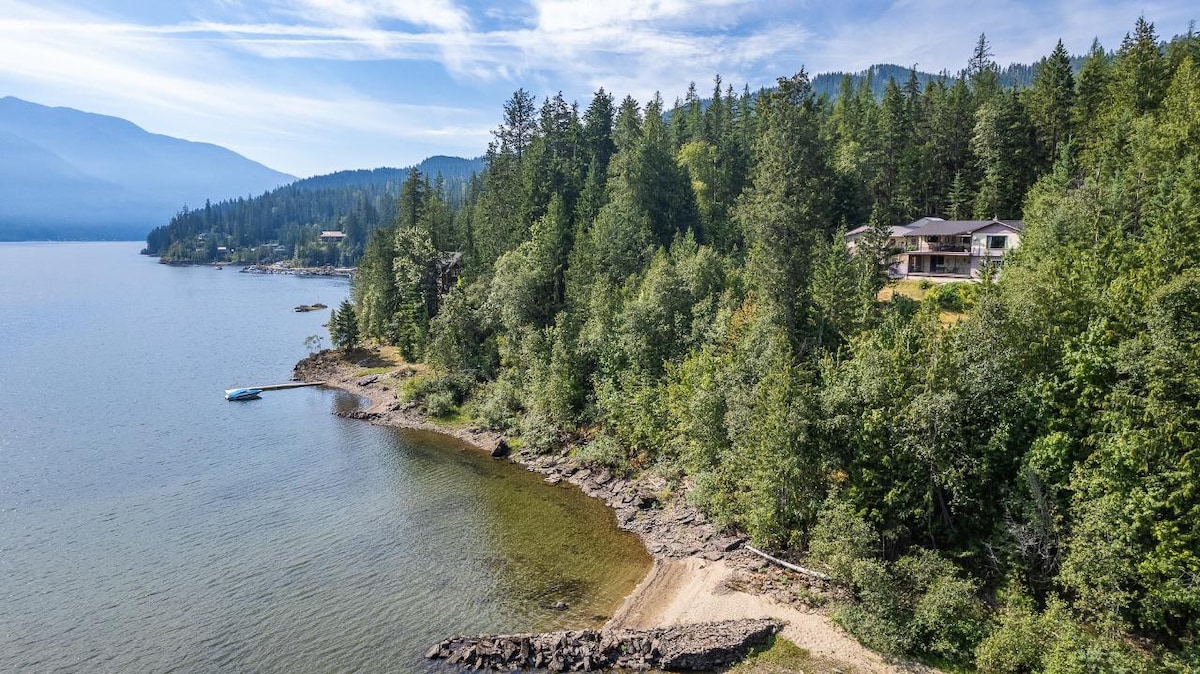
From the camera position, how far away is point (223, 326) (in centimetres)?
12106

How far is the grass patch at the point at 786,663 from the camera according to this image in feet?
87.4

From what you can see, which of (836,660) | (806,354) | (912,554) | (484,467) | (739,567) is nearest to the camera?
(836,660)

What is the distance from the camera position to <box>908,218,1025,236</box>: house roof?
63.9 meters

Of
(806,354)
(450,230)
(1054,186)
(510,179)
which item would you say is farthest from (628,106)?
(806,354)

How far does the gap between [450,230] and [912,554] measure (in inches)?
2931

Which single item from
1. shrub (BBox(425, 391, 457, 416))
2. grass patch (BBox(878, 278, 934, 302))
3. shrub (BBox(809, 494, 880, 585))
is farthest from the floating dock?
grass patch (BBox(878, 278, 934, 302))

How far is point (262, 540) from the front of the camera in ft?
132

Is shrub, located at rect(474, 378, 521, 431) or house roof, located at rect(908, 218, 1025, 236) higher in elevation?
house roof, located at rect(908, 218, 1025, 236)

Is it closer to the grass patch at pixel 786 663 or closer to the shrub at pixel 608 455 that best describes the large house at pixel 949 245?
the shrub at pixel 608 455

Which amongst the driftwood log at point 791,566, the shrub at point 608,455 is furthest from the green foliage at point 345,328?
the driftwood log at point 791,566

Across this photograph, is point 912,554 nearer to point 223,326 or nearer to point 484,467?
point 484,467

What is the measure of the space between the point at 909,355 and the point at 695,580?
53.8 feet

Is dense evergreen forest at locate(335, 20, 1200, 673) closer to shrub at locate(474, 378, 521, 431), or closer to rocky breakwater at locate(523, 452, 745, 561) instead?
shrub at locate(474, 378, 521, 431)

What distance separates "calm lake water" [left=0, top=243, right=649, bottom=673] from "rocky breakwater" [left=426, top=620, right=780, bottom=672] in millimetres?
1936
